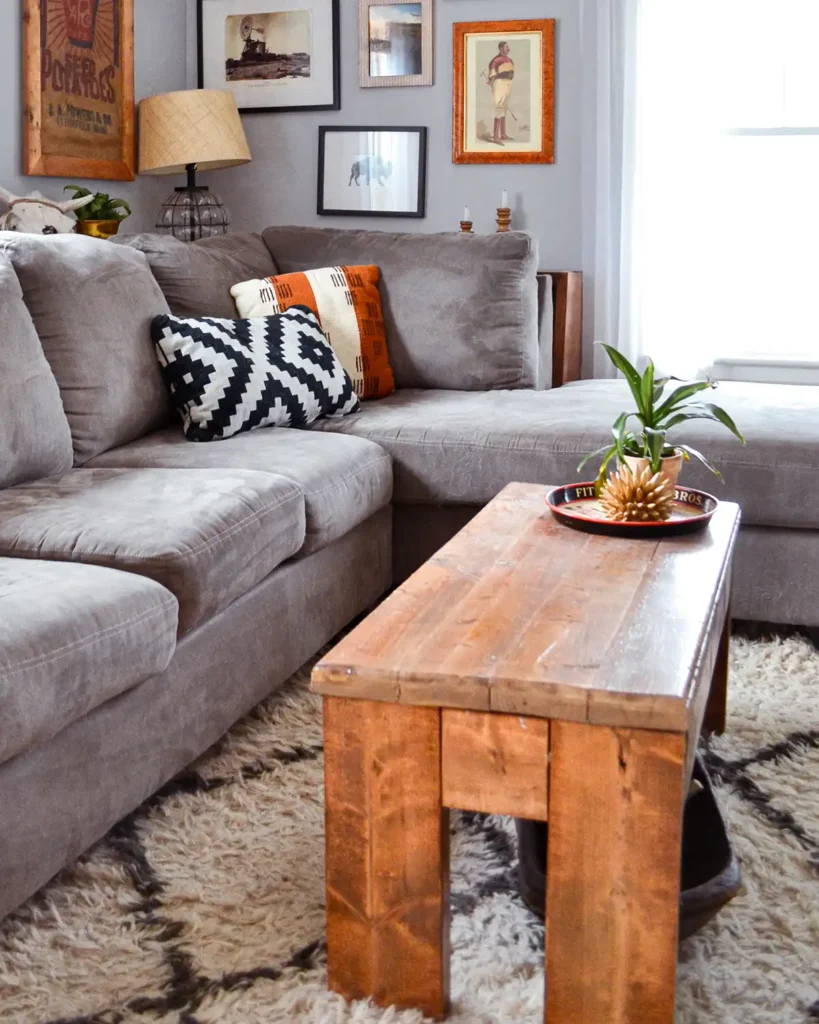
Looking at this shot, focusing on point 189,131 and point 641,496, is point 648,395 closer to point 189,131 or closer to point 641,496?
point 641,496

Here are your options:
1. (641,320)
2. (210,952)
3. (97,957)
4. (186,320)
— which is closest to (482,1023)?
(210,952)

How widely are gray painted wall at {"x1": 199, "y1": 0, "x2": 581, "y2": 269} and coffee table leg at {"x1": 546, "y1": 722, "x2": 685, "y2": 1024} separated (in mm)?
3263

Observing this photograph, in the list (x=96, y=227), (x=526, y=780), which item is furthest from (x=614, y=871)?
(x=96, y=227)

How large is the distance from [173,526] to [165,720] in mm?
315

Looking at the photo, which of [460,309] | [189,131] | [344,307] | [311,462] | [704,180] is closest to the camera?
[311,462]

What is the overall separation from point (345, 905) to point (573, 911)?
0.89 feet

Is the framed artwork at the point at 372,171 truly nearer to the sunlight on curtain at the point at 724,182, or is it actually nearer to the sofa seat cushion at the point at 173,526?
the sunlight on curtain at the point at 724,182

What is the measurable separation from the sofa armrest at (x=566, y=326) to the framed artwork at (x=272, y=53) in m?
1.17

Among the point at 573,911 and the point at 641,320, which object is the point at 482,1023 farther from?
the point at 641,320

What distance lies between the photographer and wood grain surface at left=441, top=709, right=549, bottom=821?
4.08 ft

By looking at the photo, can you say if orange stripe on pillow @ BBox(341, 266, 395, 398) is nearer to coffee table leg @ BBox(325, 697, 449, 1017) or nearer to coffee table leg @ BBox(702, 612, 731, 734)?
coffee table leg @ BBox(702, 612, 731, 734)

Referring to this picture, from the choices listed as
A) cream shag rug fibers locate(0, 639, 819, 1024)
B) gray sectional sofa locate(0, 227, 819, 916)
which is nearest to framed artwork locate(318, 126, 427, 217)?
gray sectional sofa locate(0, 227, 819, 916)

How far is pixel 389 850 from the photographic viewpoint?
131 cm

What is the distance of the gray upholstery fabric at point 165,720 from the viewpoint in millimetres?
1499
